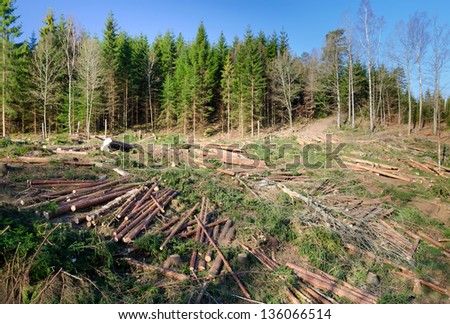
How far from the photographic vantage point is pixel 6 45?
2456 centimetres

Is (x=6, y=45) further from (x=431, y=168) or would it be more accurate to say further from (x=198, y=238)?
(x=431, y=168)

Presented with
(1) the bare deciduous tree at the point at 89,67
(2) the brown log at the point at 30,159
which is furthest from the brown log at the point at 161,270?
(1) the bare deciduous tree at the point at 89,67

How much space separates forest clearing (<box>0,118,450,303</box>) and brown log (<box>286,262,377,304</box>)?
24 millimetres

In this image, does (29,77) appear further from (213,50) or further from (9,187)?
(9,187)

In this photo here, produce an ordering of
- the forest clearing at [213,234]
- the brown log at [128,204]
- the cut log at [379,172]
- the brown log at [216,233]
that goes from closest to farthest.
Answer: the forest clearing at [213,234] < the brown log at [216,233] < the brown log at [128,204] < the cut log at [379,172]

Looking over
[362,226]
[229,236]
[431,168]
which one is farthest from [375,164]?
[229,236]

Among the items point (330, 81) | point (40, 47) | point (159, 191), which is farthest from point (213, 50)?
point (159, 191)

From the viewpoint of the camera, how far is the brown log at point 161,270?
512cm

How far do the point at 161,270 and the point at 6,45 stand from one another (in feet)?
95.6
